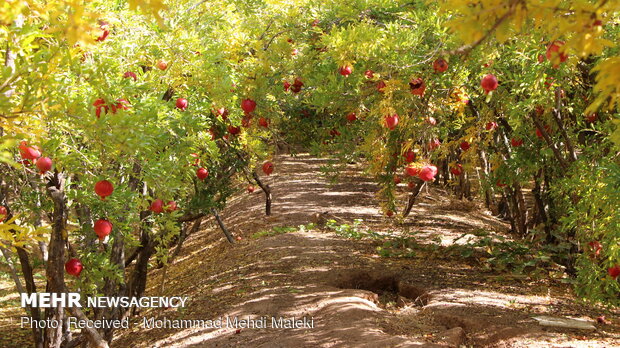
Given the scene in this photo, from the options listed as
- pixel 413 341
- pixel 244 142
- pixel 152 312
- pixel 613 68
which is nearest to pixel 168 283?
pixel 152 312

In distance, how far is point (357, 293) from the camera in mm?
6477

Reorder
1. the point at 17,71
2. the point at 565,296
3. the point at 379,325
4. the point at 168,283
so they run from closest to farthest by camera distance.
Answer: the point at 17,71, the point at 379,325, the point at 565,296, the point at 168,283

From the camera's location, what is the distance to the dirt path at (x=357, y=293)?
5.35m

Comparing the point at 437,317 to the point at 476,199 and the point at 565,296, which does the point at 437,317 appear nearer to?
the point at 565,296

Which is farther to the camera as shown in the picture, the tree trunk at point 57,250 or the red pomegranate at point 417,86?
the red pomegranate at point 417,86

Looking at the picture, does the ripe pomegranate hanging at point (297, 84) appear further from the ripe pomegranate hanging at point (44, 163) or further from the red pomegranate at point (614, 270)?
the red pomegranate at point (614, 270)

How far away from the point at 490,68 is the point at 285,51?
2.32 m

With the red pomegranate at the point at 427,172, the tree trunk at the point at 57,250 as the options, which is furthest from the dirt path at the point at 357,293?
the red pomegranate at the point at 427,172

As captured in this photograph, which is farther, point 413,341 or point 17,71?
point 413,341

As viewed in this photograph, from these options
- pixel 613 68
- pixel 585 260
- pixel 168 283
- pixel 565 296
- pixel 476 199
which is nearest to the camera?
pixel 613 68

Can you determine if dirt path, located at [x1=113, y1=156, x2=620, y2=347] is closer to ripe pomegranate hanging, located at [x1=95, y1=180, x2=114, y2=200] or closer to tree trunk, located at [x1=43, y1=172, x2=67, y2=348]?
tree trunk, located at [x1=43, y1=172, x2=67, y2=348]

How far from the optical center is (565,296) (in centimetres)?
650

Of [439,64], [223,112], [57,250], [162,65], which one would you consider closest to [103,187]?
[57,250]

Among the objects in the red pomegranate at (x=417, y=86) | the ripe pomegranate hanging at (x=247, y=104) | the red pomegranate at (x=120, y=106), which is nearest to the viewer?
the red pomegranate at (x=120, y=106)
